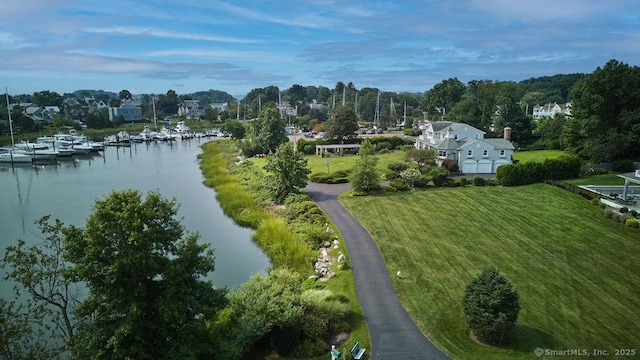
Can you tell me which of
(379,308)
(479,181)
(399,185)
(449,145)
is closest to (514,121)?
(449,145)

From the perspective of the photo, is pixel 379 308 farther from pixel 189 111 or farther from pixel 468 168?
pixel 189 111

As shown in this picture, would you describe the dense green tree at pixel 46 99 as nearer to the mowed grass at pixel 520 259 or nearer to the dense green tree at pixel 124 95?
the dense green tree at pixel 124 95

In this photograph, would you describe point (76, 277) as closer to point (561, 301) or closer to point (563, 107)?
point (561, 301)

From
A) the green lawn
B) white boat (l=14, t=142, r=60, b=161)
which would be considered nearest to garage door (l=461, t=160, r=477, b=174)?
the green lawn

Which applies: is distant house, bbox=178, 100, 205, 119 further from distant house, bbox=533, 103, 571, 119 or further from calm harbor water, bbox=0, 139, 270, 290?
distant house, bbox=533, 103, 571, 119

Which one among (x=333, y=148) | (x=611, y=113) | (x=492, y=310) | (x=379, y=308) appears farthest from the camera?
(x=333, y=148)

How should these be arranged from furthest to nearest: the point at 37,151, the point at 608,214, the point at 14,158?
the point at 37,151, the point at 14,158, the point at 608,214

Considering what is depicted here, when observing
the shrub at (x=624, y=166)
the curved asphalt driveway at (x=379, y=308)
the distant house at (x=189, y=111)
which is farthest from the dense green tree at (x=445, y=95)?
the distant house at (x=189, y=111)
